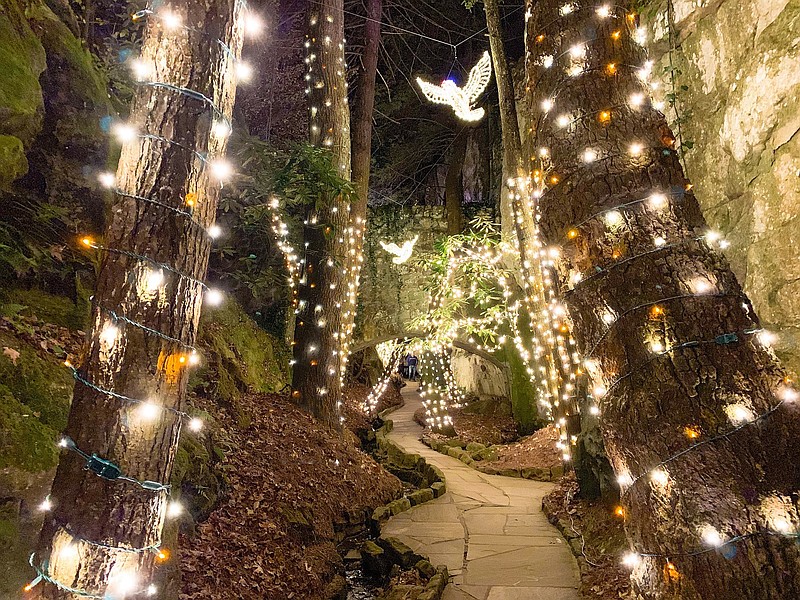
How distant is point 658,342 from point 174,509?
294 cm

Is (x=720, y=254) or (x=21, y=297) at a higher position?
(x=21, y=297)

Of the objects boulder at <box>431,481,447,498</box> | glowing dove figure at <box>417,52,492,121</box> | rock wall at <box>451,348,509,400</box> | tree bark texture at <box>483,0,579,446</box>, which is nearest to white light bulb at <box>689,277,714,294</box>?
tree bark texture at <box>483,0,579,446</box>

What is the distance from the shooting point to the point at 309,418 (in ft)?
20.4

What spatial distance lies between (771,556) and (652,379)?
51cm

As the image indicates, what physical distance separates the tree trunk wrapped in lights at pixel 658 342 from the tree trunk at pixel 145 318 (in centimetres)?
137

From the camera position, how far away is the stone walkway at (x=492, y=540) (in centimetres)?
354

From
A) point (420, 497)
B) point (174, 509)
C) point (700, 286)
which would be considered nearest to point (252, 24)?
point (700, 286)

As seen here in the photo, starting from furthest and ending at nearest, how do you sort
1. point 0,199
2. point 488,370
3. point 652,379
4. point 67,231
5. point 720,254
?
point 488,370 → point 67,231 → point 0,199 → point 720,254 → point 652,379

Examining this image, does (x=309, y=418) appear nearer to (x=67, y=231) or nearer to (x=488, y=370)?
(x=67, y=231)

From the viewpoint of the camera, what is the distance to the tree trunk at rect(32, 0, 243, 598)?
148 centimetres

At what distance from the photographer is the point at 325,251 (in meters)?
6.44

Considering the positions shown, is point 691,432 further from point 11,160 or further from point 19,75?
point 19,75

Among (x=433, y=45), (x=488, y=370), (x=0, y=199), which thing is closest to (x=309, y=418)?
(x=0, y=199)

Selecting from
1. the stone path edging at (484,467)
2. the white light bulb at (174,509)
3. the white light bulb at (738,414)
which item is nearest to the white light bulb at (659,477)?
the white light bulb at (738,414)
